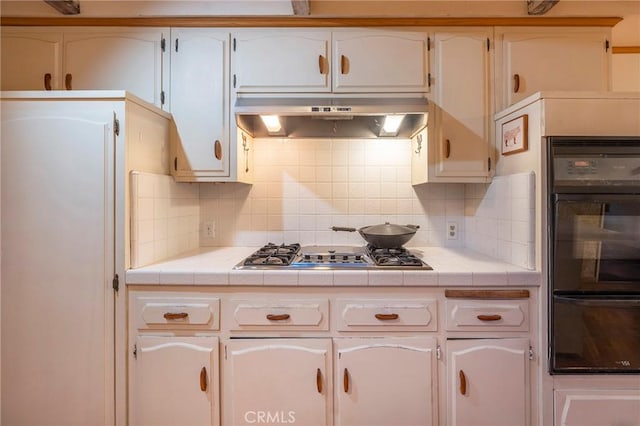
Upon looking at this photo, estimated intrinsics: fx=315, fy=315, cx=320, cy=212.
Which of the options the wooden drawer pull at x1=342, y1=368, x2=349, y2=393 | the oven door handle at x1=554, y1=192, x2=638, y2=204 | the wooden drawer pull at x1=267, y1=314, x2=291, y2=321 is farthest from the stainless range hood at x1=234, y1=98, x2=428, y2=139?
the wooden drawer pull at x1=342, y1=368, x2=349, y2=393

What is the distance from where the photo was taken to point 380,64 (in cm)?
176

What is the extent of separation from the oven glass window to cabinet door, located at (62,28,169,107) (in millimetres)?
2138

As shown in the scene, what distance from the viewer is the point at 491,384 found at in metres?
1.41

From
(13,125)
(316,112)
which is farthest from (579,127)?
(13,125)

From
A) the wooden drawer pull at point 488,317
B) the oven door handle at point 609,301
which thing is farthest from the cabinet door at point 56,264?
the oven door handle at point 609,301

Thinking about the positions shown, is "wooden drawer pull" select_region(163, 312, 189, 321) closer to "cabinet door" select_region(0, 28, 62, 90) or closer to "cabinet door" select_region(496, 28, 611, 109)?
"cabinet door" select_region(0, 28, 62, 90)

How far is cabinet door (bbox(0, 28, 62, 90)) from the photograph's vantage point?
175 cm

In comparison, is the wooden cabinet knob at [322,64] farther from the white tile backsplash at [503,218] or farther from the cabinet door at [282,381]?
the cabinet door at [282,381]

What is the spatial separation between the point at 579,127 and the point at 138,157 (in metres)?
2.02

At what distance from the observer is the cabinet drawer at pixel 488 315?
4.65 feet

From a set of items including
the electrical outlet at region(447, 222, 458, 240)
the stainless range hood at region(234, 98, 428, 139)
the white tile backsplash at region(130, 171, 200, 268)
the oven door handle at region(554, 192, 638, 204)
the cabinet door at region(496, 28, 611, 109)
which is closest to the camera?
the oven door handle at region(554, 192, 638, 204)

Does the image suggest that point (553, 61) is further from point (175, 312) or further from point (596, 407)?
point (175, 312)

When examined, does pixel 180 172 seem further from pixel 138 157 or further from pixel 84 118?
pixel 84 118

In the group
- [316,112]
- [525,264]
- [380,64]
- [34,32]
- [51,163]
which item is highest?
[34,32]
